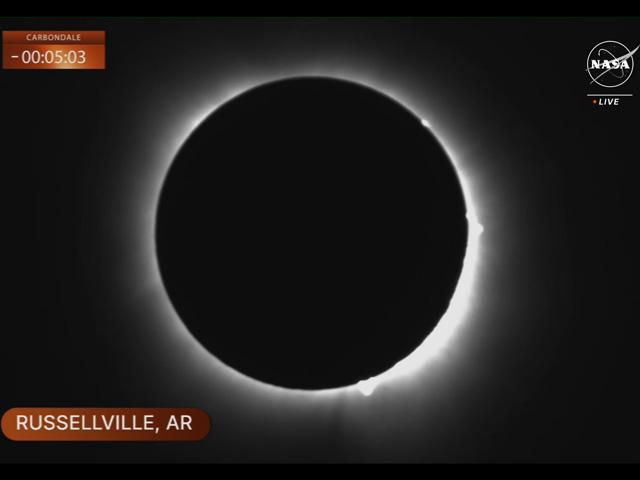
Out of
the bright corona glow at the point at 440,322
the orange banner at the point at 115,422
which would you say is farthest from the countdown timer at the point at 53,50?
the orange banner at the point at 115,422

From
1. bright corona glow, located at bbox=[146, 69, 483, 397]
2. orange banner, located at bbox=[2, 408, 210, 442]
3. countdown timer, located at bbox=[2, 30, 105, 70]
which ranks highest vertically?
countdown timer, located at bbox=[2, 30, 105, 70]

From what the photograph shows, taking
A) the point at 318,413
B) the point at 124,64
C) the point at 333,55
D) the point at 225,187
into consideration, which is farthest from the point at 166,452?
the point at 333,55

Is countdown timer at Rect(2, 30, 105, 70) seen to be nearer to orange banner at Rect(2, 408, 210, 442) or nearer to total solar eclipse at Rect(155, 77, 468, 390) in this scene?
total solar eclipse at Rect(155, 77, 468, 390)

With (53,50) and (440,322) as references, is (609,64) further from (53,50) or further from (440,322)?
(53,50)

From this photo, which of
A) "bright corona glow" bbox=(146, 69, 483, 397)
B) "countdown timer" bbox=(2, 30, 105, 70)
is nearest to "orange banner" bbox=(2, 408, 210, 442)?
"bright corona glow" bbox=(146, 69, 483, 397)

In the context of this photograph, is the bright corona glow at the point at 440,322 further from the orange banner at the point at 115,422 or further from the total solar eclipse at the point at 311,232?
the orange banner at the point at 115,422

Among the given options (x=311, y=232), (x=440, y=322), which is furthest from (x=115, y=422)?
(x=440, y=322)

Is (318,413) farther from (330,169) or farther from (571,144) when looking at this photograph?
(571,144)
